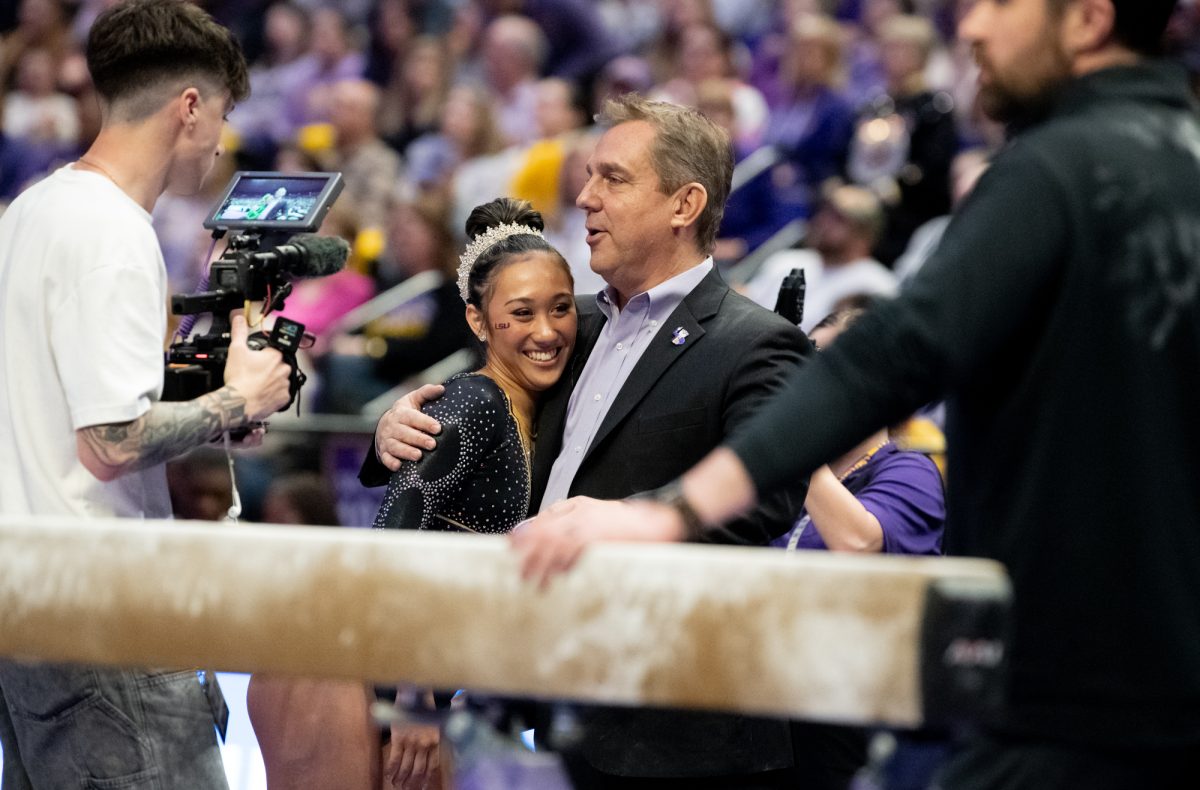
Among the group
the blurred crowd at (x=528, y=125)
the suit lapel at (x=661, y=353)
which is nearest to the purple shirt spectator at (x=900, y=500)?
the suit lapel at (x=661, y=353)

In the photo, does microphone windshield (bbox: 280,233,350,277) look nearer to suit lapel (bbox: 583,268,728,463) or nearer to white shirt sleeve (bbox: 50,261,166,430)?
white shirt sleeve (bbox: 50,261,166,430)

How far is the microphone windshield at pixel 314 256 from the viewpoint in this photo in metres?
3.23

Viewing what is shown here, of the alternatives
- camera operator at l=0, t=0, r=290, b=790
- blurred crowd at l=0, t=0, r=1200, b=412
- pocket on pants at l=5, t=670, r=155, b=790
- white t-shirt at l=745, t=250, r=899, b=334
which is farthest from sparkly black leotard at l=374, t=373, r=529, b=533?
white t-shirt at l=745, t=250, r=899, b=334

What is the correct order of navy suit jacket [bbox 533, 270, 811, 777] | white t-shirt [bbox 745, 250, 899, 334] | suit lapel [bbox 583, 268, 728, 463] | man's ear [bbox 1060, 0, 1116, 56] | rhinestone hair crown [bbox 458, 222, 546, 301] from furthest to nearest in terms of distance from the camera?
1. white t-shirt [bbox 745, 250, 899, 334]
2. rhinestone hair crown [bbox 458, 222, 546, 301]
3. suit lapel [bbox 583, 268, 728, 463]
4. navy suit jacket [bbox 533, 270, 811, 777]
5. man's ear [bbox 1060, 0, 1116, 56]

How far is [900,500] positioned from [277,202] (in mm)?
1635

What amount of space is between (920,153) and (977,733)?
5864 mm

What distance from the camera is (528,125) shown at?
9320 millimetres

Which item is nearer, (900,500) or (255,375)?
(255,375)

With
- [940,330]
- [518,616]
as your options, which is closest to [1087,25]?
[940,330]

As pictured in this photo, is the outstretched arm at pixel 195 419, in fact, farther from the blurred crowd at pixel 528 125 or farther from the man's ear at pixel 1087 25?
the blurred crowd at pixel 528 125

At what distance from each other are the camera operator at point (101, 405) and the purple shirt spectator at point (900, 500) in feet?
4.80

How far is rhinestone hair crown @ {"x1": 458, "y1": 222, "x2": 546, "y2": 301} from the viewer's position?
345 centimetres

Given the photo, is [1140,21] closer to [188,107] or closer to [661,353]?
[661,353]

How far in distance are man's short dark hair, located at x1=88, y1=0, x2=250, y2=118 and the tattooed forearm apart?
657 mm
